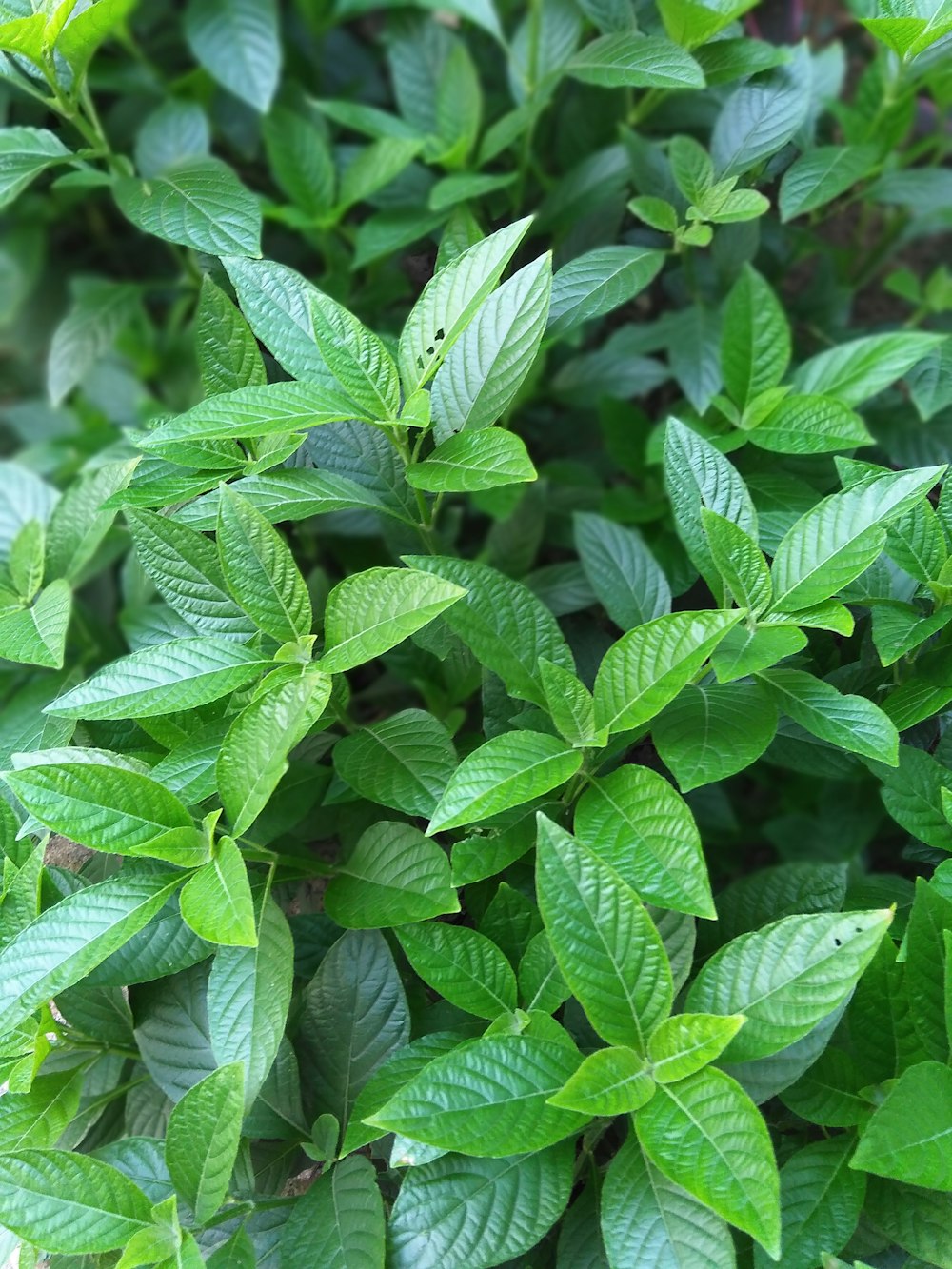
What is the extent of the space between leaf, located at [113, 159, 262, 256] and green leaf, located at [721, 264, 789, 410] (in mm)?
506

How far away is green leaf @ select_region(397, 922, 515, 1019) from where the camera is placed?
32.8 inches

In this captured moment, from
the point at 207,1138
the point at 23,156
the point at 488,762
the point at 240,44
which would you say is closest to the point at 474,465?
the point at 488,762

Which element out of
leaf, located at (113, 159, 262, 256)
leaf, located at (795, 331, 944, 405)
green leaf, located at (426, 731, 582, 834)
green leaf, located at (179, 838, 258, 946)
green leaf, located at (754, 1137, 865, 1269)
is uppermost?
leaf, located at (113, 159, 262, 256)

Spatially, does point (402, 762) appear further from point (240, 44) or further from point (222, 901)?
point (240, 44)

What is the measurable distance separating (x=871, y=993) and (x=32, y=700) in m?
0.86

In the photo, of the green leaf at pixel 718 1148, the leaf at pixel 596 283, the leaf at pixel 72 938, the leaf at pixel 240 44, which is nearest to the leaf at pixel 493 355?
the leaf at pixel 596 283

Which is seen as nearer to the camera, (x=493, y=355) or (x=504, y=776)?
(x=504, y=776)

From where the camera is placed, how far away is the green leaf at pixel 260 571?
82 centimetres

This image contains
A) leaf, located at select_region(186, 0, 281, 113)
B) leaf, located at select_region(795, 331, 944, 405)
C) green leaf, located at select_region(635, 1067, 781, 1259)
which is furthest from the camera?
leaf, located at select_region(186, 0, 281, 113)

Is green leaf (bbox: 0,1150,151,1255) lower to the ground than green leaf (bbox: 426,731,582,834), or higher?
lower

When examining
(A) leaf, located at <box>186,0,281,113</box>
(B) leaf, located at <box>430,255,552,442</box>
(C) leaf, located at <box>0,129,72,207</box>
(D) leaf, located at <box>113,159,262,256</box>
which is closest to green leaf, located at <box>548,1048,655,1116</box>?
(B) leaf, located at <box>430,255,552,442</box>

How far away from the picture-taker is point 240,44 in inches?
59.1

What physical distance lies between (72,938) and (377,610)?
0.35 meters

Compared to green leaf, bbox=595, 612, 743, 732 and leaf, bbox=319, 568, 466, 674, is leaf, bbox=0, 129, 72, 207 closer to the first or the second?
leaf, bbox=319, 568, 466, 674
